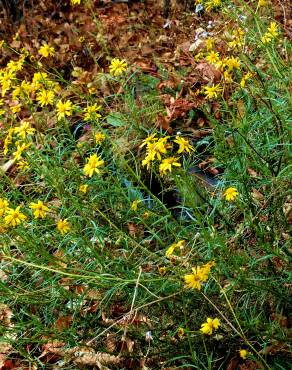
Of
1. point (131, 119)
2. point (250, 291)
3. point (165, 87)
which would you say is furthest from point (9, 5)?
point (250, 291)

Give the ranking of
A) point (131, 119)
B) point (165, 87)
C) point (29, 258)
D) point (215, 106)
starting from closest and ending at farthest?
point (29, 258) < point (131, 119) < point (215, 106) < point (165, 87)

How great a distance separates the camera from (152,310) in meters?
2.63

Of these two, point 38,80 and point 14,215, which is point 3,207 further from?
point 38,80

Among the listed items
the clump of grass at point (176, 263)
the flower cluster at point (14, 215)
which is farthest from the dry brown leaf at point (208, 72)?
the flower cluster at point (14, 215)

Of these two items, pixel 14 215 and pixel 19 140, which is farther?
pixel 19 140

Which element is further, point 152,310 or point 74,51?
point 74,51

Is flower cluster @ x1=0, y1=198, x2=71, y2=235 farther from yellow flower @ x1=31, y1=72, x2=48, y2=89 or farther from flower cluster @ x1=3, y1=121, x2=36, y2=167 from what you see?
yellow flower @ x1=31, y1=72, x2=48, y2=89


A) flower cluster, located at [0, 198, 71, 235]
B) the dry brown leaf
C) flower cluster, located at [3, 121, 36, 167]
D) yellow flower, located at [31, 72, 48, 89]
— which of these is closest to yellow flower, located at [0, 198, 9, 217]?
flower cluster, located at [0, 198, 71, 235]

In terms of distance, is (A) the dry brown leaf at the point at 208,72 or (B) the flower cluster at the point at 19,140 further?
(A) the dry brown leaf at the point at 208,72

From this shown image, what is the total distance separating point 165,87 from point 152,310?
2.30 meters

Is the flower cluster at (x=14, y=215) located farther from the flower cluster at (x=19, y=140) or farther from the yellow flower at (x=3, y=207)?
the flower cluster at (x=19, y=140)

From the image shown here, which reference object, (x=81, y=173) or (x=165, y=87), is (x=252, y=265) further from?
(x=165, y=87)

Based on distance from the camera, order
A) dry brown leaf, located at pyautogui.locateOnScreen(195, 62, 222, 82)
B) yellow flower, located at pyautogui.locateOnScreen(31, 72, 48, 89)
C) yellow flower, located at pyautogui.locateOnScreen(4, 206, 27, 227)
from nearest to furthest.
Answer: yellow flower, located at pyautogui.locateOnScreen(4, 206, 27, 227), yellow flower, located at pyautogui.locateOnScreen(31, 72, 48, 89), dry brown leaf, located at pyautogui.locateOnScreen(195, 62, 222, 82)

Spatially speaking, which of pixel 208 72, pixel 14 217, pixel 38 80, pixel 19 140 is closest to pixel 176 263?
pixel 14 217
